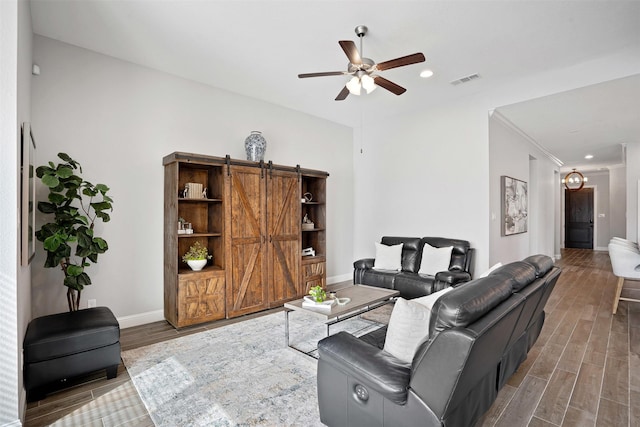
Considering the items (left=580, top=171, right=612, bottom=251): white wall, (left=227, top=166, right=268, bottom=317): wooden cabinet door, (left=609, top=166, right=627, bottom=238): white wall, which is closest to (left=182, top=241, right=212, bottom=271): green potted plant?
(left=227, top=166, right=268, bottom=317): wooden cabinet door

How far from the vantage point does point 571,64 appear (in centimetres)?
396

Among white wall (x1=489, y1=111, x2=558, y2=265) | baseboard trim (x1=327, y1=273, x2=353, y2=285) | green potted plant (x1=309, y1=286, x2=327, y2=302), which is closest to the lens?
green potted plant (x1=309, y1=286, x2=327, y2=302)

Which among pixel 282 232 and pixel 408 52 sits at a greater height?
pixel 408 52

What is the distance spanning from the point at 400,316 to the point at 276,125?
4.27m

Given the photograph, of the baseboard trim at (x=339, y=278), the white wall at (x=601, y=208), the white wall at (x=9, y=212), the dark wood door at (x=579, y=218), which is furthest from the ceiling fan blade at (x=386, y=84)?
the dark wood door at (x=579, y=218)

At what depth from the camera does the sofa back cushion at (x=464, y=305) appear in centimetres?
143

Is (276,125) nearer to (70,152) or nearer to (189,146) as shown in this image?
(189,146)

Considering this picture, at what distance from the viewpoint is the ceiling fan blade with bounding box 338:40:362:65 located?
2656mm

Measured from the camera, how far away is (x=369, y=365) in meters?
1.70

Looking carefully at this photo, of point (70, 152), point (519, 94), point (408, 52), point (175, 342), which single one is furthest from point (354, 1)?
point (175, 342)

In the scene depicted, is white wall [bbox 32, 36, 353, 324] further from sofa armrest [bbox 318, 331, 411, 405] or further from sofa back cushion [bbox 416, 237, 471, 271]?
sofa back cushion [bbox 416, 237, 471, 271]

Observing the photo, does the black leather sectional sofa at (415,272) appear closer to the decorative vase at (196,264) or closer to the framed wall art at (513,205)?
the framed wall art at (513,205)

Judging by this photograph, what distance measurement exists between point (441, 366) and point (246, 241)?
330cm

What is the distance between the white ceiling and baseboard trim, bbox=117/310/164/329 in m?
3.07
